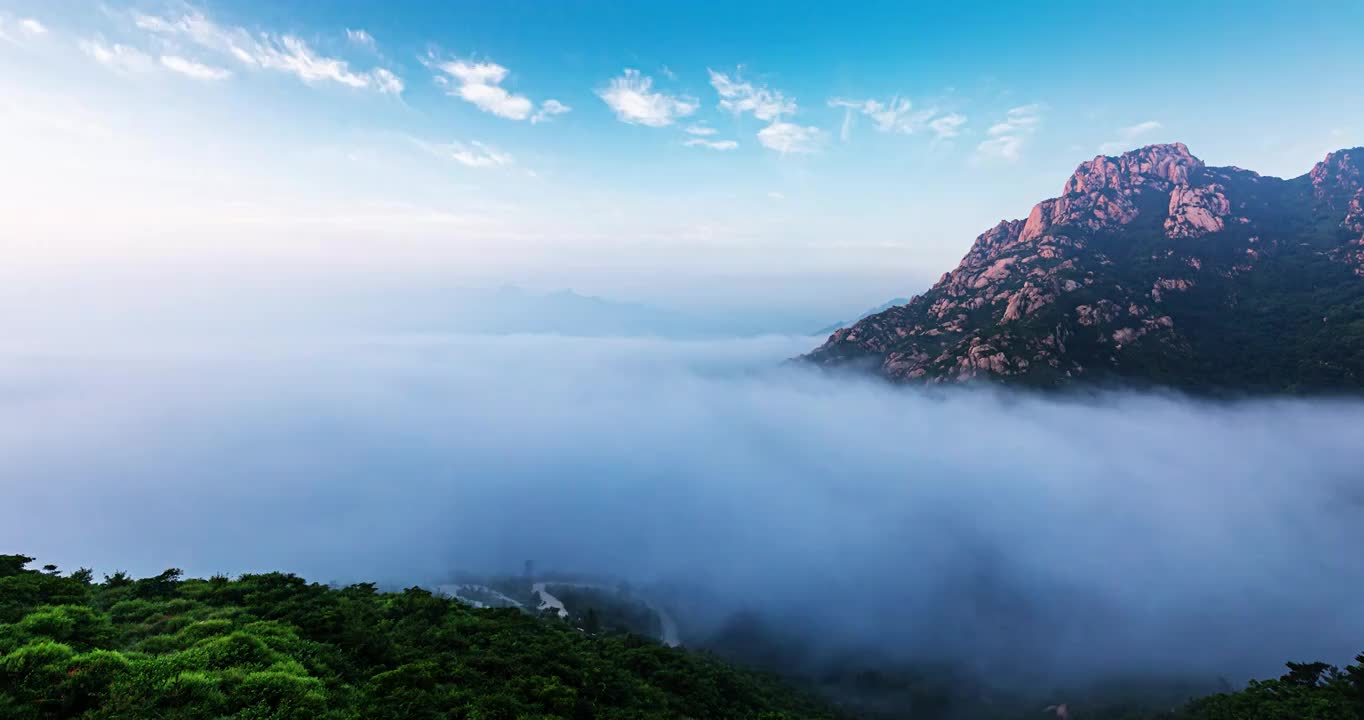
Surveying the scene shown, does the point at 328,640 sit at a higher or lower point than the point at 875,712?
higher

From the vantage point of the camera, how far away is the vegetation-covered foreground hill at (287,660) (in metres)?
22.6

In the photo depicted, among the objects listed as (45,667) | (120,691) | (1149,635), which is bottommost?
(1149,635)

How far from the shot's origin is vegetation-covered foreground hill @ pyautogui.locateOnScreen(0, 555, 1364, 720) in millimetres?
22734

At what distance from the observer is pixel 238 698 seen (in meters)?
23.9

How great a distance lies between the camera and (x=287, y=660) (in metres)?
30.1

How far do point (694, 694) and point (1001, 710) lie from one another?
138372 mm

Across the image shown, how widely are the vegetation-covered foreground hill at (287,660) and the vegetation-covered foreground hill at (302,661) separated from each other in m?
0.10

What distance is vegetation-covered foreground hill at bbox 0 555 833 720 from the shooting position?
2264 centimetres

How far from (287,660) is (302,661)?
289cm

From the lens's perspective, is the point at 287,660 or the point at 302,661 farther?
the point at 302,661

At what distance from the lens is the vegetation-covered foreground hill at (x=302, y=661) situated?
22.7 m

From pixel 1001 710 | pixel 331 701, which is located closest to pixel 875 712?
pixel 1001 710

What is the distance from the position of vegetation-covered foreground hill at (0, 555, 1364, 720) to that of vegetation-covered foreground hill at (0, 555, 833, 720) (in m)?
0.10

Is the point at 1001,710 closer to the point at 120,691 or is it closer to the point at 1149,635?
the point at 1149,635
